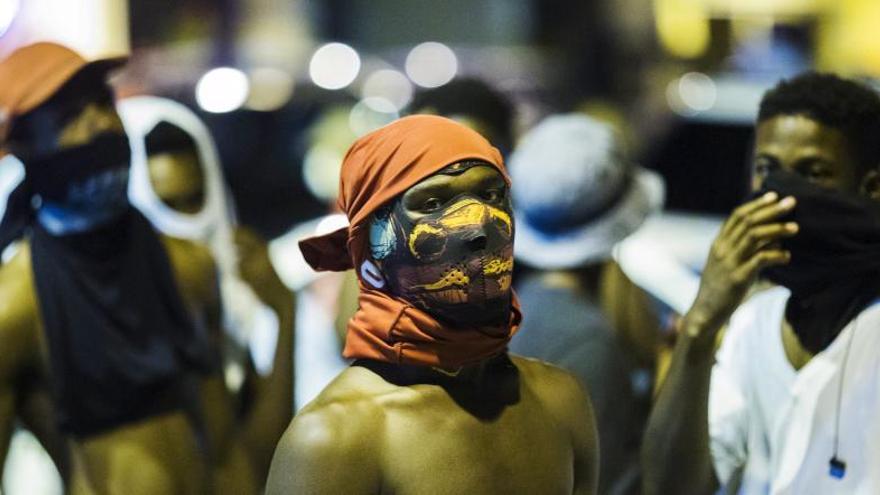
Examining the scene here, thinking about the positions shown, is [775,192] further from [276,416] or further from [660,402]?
[276,416]

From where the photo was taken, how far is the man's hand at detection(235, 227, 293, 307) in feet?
18.3

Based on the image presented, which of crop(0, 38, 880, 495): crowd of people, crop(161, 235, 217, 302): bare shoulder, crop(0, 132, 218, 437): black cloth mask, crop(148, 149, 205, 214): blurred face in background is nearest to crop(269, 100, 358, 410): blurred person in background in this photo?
crop(0, 38, 880, 495): crowd of people

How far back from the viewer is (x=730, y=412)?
402 centimetres

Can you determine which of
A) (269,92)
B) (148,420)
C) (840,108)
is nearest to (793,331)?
(840,108)

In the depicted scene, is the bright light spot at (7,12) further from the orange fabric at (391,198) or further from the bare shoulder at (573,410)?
the bare shoulder at (573,410)

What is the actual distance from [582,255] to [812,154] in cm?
122

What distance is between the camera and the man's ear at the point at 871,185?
12.8 feet

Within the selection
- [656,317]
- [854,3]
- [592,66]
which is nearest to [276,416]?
[656,317]

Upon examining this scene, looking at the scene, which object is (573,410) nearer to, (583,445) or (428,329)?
(583,445)

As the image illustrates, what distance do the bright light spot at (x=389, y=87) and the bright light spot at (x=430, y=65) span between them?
2.56 feet

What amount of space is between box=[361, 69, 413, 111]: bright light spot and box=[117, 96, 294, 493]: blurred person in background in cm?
1030

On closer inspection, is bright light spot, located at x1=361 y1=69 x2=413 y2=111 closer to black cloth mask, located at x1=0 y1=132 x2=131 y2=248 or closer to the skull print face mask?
black cloth mask, located at x1=0 y1=132 x2=131 y2=248

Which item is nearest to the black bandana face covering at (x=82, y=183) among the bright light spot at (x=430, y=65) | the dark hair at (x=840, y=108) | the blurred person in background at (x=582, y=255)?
the blurred person in background at (x=582, y=255)

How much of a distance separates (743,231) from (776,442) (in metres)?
0.58
